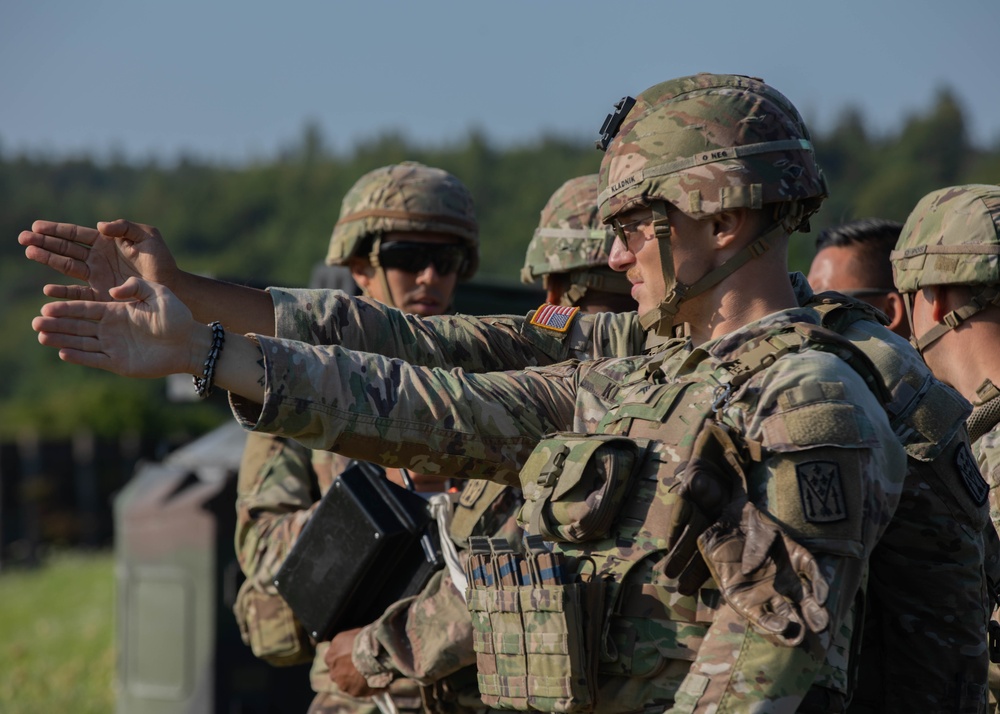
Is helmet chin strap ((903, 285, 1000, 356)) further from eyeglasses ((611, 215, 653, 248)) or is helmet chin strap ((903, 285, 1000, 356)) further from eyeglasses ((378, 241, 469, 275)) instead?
eyeglasses ((378, 241, 469, 275))

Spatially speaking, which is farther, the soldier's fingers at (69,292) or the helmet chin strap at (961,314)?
the helmet chin strap at (961,314)

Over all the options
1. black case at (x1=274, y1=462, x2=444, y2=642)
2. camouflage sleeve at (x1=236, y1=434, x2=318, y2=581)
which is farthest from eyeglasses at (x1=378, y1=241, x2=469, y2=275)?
black case at (x1=274, y1=462, x2=444, y2=642)

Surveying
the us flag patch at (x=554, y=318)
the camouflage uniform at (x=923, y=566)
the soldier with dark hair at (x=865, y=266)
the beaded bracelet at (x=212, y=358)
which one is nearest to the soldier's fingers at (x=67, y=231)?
the beaded bracelet at (x=212, y=358)

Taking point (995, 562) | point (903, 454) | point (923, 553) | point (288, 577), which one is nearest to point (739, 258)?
point (903, 454)

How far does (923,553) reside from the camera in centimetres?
305

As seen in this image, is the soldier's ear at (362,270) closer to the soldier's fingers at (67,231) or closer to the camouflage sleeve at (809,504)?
the soldier's fingers at (67,231)

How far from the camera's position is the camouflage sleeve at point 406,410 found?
2881 millimetres

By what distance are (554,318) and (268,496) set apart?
5.44 ft

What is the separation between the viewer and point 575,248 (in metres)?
4.88

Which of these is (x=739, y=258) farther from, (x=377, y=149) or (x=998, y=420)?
(x=377, y=149)

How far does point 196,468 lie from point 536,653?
587cm

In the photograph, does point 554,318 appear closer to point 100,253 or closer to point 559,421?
point 559,421

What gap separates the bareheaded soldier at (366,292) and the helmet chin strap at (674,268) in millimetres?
1823

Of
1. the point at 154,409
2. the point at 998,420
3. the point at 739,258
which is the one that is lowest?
the point at 154,409
